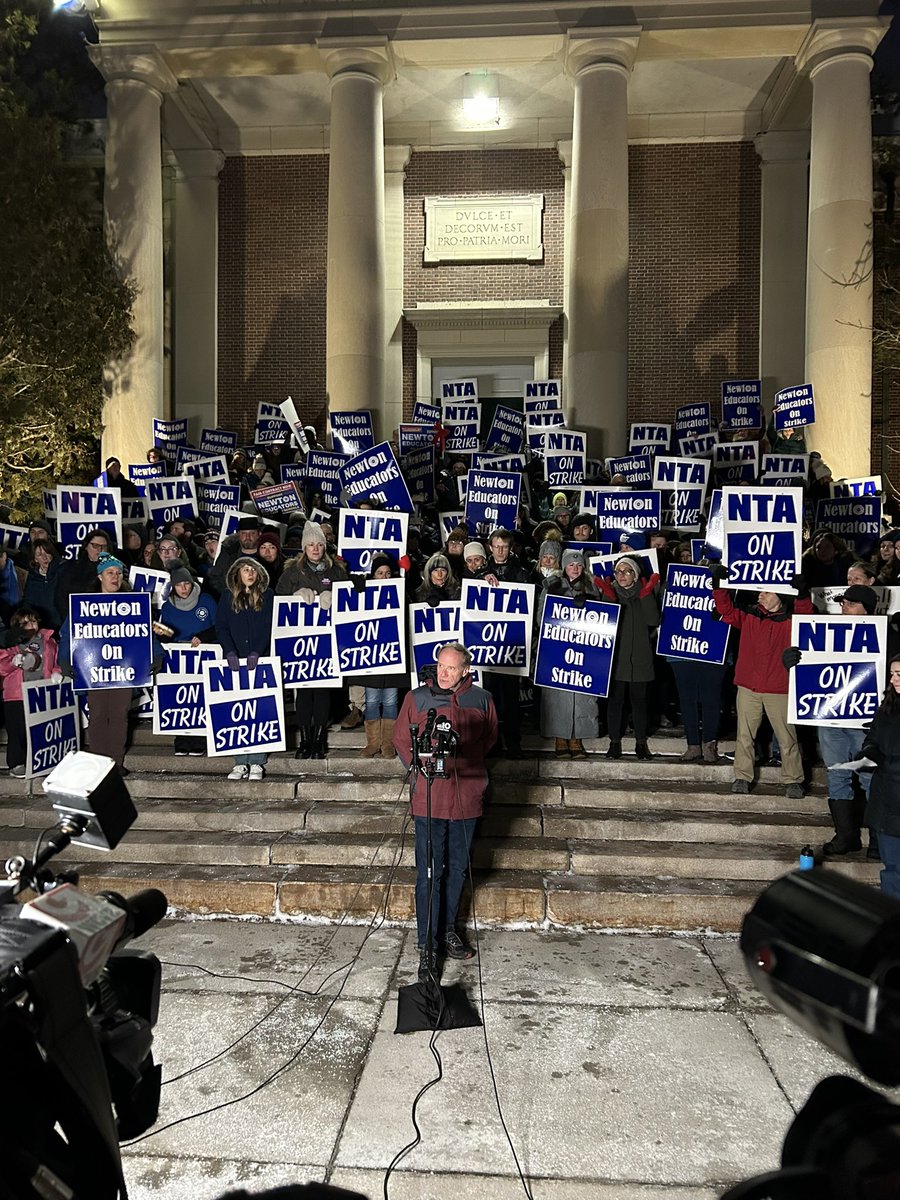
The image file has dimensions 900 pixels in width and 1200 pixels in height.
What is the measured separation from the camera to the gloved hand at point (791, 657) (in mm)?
7562

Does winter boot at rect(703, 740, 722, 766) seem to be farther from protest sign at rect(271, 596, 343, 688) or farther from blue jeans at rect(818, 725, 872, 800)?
protest sign at rect(271, 596, 343, 688)

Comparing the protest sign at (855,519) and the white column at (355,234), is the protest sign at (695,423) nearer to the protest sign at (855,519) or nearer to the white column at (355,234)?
the protest sign at (855,519)

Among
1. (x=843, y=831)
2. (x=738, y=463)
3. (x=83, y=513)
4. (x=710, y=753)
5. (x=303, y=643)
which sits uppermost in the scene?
(x=738, y=463)

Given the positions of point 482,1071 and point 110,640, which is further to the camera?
point 110,640

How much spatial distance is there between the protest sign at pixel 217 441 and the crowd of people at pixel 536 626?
618 cm

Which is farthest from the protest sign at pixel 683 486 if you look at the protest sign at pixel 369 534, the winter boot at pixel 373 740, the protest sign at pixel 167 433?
the protest sign at pixel 167 433

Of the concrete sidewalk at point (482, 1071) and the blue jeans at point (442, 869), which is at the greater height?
the blue jeans at point (442, 869)

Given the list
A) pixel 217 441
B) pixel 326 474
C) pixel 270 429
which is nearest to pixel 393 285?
pixel 270 429

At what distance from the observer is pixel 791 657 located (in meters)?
7.57

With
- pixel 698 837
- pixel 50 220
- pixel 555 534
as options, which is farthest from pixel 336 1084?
pixel 50 220

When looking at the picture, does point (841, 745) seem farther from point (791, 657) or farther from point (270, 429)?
point (270, 429)

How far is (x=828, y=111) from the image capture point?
16609mm

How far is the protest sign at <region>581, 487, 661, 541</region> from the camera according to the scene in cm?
1150

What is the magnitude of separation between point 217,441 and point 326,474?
10.0 feet
